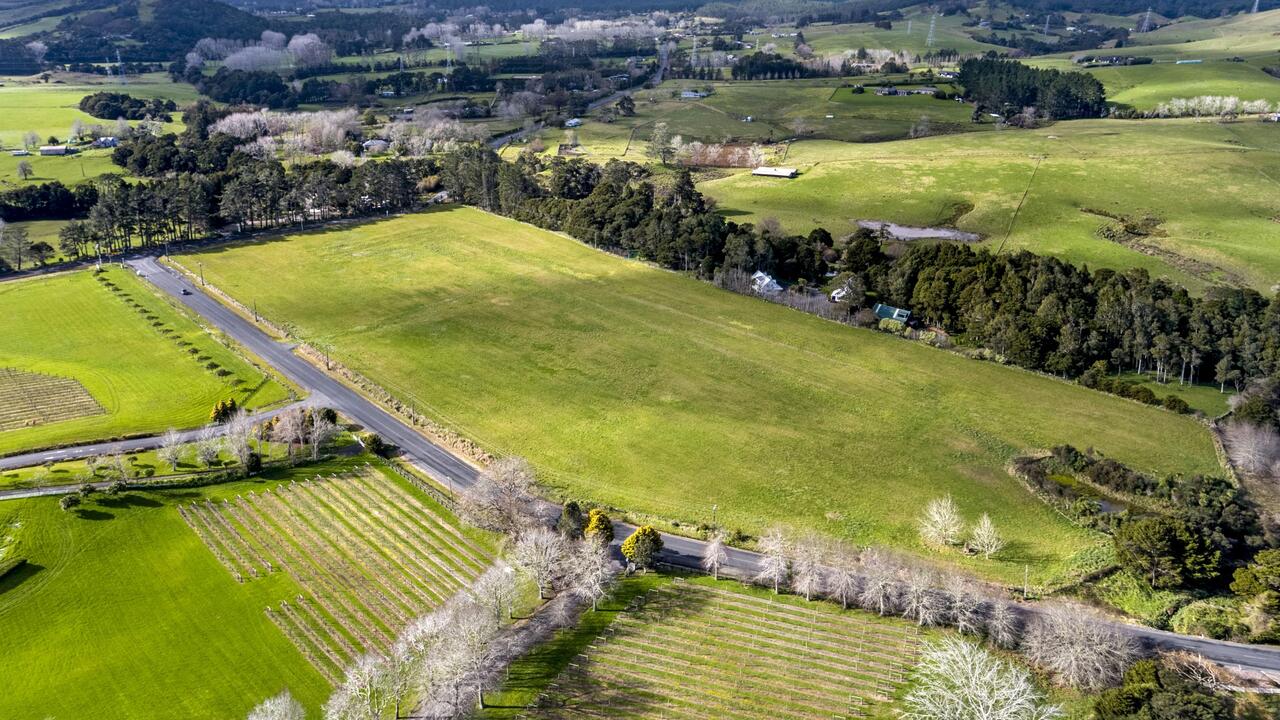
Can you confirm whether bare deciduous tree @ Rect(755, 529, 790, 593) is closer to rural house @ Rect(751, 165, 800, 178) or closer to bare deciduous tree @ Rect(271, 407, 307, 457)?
bare deciduous tree @ Rect(271, 407, 307, 457)

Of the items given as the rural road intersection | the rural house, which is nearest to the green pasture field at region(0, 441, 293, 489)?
the rural road intersection

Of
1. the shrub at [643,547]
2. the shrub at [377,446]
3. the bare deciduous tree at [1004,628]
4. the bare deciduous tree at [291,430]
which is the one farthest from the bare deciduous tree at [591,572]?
the bare deciduous tree at [291,430]

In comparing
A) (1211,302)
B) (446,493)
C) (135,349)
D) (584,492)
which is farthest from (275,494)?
(1211,302)

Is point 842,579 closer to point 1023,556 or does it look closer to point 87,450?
point 1023,556

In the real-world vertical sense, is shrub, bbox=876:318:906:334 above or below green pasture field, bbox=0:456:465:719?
above

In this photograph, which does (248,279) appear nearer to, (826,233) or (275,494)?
(275,494)

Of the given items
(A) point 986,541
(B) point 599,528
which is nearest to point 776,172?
(A) point 986,541

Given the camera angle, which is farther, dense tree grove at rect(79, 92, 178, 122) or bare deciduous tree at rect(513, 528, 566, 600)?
dense tree grove at rect(79, 92, 178, 122)

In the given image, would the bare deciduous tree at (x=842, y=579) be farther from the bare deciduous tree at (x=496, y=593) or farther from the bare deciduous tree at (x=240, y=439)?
the bare deciduous tree at (x=240, y=439)
